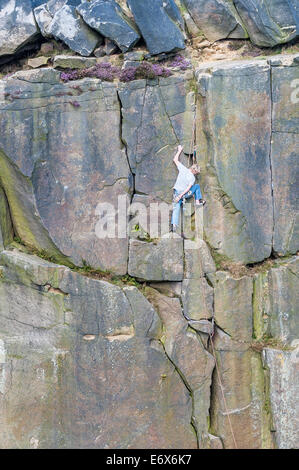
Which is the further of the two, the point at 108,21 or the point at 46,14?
the point at 46,14

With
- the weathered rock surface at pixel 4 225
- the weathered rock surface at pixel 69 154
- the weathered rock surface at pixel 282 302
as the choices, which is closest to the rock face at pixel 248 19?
the weathered rock surface at pixel 69 154

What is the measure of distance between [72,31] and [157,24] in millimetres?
2040

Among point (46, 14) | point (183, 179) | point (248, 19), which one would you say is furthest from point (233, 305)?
point (46, 14)

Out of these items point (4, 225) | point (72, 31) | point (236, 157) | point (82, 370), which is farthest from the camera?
point (4, 225)

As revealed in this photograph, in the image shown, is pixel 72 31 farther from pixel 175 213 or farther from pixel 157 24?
pixel 175 213

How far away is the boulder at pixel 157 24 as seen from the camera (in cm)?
1294

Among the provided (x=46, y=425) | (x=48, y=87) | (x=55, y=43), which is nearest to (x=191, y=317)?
(x=46, y=425)

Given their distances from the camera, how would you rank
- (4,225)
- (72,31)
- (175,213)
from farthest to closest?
(4,225), (175,213), (72,31)

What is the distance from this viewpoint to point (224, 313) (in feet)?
43.3

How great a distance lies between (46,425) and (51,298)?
2.97 meters

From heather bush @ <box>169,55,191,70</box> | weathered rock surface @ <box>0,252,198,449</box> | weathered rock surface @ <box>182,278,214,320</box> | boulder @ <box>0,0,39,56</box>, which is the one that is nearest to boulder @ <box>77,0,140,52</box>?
heather bush @ <box>169,55,191,70</box>

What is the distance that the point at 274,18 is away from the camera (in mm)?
13070

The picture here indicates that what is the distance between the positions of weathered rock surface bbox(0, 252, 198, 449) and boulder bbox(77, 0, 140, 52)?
5690 millimetres
